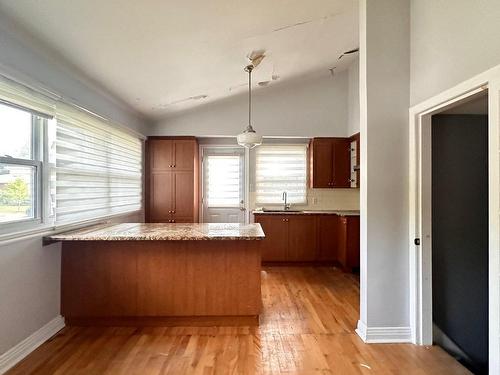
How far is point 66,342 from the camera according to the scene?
250 cm

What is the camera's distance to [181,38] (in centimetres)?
266

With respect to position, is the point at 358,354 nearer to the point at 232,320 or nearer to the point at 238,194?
the point at 232,320

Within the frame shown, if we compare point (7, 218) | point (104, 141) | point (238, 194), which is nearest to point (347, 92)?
point (238, 194)

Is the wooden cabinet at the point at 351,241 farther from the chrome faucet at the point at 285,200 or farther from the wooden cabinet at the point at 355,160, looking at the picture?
the chrome faucet at the point at 285,200

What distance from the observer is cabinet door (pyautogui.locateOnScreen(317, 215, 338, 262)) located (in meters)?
4.81

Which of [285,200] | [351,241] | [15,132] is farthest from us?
[285,200]

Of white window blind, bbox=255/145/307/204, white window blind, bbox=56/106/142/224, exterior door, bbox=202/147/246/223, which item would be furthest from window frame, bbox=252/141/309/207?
white window blind, bbox=56/106/142/224

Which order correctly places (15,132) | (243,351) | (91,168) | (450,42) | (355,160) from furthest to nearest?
(355,160) → (91,168) → (243,351) → (15,132) → (450,42)

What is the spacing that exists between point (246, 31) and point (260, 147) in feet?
8.85

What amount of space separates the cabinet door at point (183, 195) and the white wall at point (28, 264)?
211cm

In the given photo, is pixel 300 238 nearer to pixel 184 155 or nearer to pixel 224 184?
pixel 224 184

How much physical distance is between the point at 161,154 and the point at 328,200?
2935 mm

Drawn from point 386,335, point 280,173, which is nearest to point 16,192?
point 386,335

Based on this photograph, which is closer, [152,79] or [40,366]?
[40,366]
